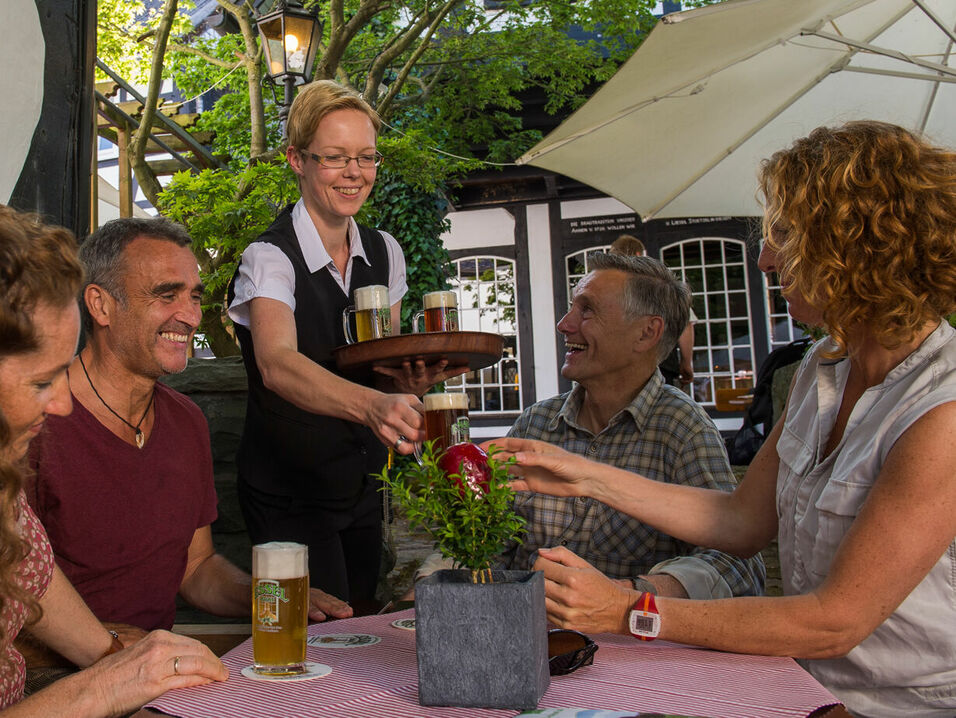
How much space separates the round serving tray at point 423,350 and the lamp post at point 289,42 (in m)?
4.75

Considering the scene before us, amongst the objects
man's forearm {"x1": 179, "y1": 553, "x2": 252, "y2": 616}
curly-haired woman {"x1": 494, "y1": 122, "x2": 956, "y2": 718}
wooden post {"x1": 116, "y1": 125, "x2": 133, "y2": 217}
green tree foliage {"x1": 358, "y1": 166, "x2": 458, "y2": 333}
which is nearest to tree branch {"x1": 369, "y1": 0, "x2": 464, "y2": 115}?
green tree foliage {"x1": 358, "y1": 166, "x2": 458, "y2": 333}

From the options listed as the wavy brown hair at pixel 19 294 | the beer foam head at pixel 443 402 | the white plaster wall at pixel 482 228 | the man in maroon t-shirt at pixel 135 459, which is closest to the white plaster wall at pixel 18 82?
the man in maroon t-shirt at pixel 135 459

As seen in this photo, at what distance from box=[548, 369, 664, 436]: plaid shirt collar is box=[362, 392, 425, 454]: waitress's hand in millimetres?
855

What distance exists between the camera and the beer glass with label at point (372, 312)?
7.15ft

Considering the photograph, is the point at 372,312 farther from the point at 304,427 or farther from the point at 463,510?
the point at 463,510

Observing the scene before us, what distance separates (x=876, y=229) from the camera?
1400 mm

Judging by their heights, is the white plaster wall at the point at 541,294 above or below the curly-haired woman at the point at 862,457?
above

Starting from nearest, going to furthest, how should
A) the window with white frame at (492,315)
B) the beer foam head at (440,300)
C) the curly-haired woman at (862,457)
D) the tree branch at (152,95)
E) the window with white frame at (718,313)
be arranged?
the curly-haired woman at (862,457) → the beer foam head at (440,300) → the tree branch at (152,95) → the window with white frame at (718,313) → the window with white frame at (492,315)

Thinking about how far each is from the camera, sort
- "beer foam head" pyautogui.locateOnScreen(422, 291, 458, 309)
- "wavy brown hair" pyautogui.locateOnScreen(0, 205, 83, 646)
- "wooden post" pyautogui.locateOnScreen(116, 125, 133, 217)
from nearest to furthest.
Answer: "wavy brown hair" pyautogui.locateOnScreen(0, 205, 83, 646) → "beer foam head" pyautogui.locateOnScreen(422, 291, 458, 309) → "wooden post" pyautogui.locateOnScreen(116, 125, 133, 217)

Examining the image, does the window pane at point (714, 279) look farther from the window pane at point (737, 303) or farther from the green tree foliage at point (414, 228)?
the green tree foliage at point (414, 228)

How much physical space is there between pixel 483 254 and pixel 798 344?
23.6ft

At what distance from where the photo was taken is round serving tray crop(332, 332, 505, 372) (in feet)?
6.24

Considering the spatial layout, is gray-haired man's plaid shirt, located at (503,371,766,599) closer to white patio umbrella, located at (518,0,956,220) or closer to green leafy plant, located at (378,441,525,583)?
green leafy plant, located at (378,441,525,583)

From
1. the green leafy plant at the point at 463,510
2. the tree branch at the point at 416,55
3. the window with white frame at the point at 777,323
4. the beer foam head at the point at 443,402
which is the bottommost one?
the green leafy plant at the point at 463,510
